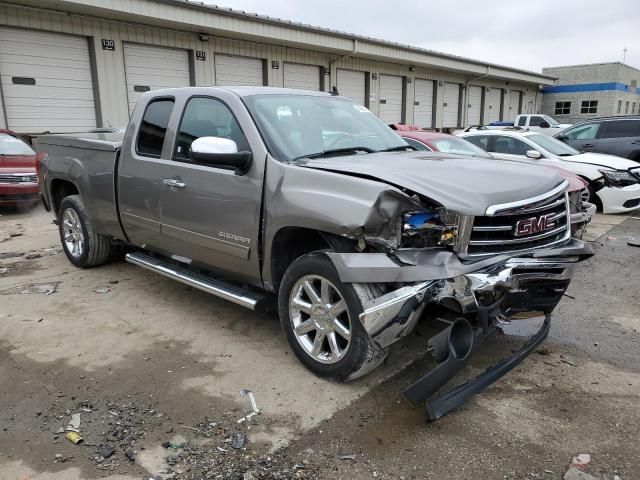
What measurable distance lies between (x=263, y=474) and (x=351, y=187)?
1658 mm

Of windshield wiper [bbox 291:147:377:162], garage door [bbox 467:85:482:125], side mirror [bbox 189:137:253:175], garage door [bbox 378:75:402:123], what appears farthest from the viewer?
garage door [bbox 467:85:482:125]

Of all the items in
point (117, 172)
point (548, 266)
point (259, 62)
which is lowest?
point (548, 266)

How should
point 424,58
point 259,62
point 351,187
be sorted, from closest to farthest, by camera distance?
point 351,187, point 259,62, point 424,58

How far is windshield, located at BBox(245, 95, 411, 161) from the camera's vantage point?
3824mm

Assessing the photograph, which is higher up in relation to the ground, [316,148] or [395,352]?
[316,148]

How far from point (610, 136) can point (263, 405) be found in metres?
12.0

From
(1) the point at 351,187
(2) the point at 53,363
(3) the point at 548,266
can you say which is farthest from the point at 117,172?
(3) the point at 548,266

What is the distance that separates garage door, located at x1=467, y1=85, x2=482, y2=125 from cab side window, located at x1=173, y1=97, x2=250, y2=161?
2894 centimetres

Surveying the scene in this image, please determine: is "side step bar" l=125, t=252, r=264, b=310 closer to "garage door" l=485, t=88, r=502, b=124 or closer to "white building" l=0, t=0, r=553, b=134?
"white building" l=0, t=0, r=553, b=134

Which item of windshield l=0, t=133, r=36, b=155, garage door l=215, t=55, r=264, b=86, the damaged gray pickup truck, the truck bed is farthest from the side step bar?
garage door l=215, t=55, r=264, b=86

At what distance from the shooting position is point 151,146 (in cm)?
471

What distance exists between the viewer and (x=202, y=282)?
425cm

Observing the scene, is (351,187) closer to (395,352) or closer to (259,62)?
(395,352)

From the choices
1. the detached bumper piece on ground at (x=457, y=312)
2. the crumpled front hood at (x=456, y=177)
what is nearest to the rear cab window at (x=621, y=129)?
the crumpled front hood at (x=456, y=177)
